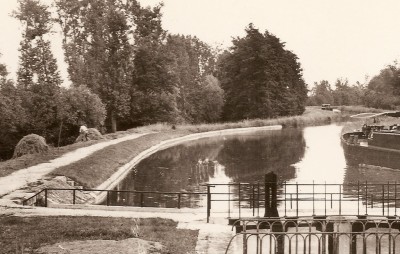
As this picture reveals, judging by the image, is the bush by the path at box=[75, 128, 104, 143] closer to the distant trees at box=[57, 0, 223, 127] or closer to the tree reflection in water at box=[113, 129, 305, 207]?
the tree reflection in water at box=[113, 129, 305, 207]

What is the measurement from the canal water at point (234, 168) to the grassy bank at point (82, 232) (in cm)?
314

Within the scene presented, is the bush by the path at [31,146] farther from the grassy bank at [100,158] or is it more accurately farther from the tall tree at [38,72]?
the tall tree at [38,72]

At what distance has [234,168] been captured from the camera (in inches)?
1276

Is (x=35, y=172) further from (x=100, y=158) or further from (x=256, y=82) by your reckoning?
(x=256, y=82)

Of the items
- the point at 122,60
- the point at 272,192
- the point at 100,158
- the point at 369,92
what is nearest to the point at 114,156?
the point at 100,158

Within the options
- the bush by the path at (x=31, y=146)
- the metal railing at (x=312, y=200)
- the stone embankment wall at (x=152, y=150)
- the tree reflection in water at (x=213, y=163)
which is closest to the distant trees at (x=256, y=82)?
the stone embankment wall at (x=152, y=150)

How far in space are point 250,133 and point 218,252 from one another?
48035 mm

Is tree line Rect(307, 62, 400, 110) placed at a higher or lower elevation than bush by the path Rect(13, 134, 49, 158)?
higher

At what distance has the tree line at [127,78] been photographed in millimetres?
44875

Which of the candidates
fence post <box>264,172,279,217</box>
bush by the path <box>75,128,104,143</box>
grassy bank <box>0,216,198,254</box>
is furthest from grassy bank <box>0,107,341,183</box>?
fence post <box>264,172,279,217</box>

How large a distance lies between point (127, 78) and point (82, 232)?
46.0 metres

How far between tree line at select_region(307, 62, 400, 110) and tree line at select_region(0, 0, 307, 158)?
546 inches

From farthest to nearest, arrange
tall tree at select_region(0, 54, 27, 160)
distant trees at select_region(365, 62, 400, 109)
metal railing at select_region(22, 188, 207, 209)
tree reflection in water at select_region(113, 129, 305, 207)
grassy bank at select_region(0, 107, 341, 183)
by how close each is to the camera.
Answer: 1. distant trees at select_region(365, 62, 400, 109)
2. tall tree at select_region(0, 54, 27, 160)
3. tree reflection in water at select_region(113, 129, 305, 207)
4. grassy bank at select_region(0, 107, 341, 183)
5. metal railing at select_region(22, 188, 207, 209)

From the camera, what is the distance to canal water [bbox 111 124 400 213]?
81.0 ft
